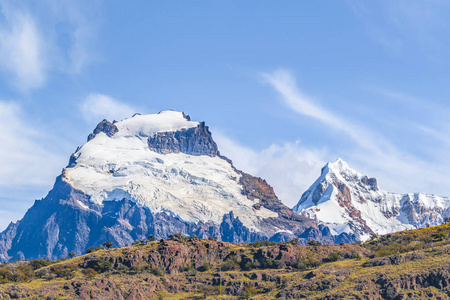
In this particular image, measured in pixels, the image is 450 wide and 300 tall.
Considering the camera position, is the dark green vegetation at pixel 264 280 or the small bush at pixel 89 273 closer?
the dark green vegetation at pixel 264 280

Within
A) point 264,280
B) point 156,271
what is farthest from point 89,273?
point 264,280

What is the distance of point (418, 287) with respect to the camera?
545 feet

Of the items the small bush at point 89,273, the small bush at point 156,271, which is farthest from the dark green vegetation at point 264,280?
the small bush at point 156,271

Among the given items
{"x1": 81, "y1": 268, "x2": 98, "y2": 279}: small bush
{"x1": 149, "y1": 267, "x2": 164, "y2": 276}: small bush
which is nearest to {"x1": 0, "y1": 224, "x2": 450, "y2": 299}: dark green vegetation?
{"x1": 81, "y1": 268, "x2": 98, "y2": 279}: small bush

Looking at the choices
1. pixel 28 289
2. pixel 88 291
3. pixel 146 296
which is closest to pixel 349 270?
pixel 146 296

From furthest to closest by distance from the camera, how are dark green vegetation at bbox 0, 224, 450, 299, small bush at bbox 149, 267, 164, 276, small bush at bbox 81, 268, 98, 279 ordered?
small bush at bbox 149, 267, 164, 276, small bush at bbox 81, 268, 98, 279, dark green vegetation at bbox 0, 224, 450, 299

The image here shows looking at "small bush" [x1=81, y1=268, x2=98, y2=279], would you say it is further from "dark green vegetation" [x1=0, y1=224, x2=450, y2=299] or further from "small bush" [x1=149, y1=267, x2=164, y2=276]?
"small bush" [x1=149, y1=267, x2=164, y2=276]

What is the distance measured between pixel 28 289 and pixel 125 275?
27176mm

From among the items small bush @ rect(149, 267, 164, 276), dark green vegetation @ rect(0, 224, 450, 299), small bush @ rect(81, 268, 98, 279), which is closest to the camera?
dark green vegetation @ rect(0, 224, 450, 299)

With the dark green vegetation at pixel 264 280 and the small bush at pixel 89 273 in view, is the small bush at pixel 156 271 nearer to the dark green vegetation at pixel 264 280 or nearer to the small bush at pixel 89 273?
the dark green vegetation at pixel 264 280

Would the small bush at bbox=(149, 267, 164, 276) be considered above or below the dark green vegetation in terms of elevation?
above

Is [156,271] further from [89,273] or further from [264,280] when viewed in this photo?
[264,280]

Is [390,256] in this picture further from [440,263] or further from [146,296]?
[146,296]

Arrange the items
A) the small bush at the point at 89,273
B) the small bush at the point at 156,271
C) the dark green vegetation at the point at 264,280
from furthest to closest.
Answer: the small bush at the point at 156,271 → the small bush at the point at 89,273 → the dark green vegetation at the point at 264,280
